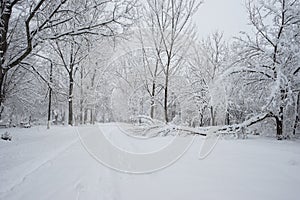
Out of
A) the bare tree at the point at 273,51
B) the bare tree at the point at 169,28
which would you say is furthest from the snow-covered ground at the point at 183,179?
the bare tree at the point at 169,28

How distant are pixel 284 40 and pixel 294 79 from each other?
1425 millimetres

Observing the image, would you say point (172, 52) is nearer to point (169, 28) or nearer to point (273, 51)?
point (169, 28)

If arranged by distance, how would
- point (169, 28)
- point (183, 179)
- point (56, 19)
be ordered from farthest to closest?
point (169, 28)
point (56, 19)
point (183, 179)

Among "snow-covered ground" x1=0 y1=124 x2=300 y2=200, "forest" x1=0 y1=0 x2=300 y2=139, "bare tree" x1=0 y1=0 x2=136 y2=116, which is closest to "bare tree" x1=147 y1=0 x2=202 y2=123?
"forest" x1=0 y1=0 x2=300 y2=139

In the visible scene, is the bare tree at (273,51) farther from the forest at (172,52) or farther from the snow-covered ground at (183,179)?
the snow-covered ground at (183,179)

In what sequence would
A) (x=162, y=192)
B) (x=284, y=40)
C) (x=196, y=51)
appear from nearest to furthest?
(x=162, y=192), (x=284, y=40), (x=196, y=51)

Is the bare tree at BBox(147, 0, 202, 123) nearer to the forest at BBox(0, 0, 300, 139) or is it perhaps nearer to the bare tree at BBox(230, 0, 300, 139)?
the forest at BBox(0, 0, 300, 139)

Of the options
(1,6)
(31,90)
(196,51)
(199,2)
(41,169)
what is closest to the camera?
(41,169)

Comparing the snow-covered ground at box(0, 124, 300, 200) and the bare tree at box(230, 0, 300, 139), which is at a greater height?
the bare tree at box(230, 0, 300, 139)

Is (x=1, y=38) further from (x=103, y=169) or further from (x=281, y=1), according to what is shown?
(x=281, y=1)

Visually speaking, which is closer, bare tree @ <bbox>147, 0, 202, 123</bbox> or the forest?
the forest

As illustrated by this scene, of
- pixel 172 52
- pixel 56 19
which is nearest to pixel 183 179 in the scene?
pixel 56 19

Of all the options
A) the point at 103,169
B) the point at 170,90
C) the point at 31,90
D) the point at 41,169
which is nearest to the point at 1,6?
the point at 41,169

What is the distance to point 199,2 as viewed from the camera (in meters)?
12.5
